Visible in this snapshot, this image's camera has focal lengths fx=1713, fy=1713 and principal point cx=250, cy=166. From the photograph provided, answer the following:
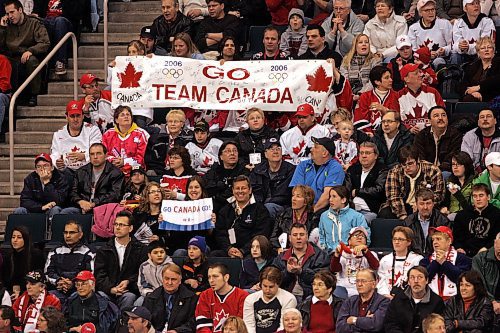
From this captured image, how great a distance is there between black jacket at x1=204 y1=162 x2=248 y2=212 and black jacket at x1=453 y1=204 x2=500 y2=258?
8.76 feet

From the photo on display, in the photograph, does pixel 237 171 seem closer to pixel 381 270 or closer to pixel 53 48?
pixel 381 270

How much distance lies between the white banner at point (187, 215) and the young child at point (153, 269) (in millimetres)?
503

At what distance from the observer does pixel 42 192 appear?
19.2 m

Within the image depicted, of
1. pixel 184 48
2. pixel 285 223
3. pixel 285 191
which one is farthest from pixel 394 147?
pixel 184 48

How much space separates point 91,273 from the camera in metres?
17.6

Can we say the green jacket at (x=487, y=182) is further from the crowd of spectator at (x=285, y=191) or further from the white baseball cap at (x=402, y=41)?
the white baseball cap at (x=402, y=41)

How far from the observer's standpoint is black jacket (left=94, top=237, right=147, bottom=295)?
1788 centimetres

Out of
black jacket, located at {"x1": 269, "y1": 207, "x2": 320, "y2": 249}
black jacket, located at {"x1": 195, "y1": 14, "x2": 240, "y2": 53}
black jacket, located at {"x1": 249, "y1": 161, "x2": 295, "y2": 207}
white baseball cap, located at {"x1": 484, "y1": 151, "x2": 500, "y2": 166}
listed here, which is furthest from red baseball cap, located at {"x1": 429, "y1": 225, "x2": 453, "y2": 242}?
black jacket, located at {"x1": 195, "y1": 14, "x2": 240, "y2": 53}

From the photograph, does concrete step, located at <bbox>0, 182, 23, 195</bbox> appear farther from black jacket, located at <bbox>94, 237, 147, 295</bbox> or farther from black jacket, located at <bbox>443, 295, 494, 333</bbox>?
black jacket, located at <bbox>443, 295, 494, 333</bbox>

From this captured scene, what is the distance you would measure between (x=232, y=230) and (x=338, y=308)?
2.01 meters

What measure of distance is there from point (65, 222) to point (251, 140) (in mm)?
2290

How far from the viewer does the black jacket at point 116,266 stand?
17.9m

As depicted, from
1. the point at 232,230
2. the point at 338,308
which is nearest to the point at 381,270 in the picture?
the point at 338,308

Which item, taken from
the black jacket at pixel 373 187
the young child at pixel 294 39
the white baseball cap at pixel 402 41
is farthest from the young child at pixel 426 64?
the black jacket at pixel 373 187
